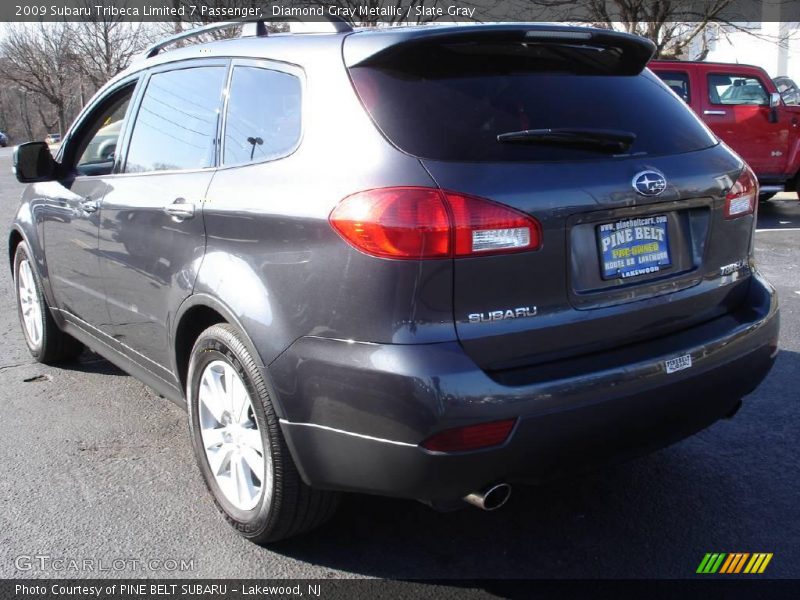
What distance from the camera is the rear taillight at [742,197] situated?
9.52ft

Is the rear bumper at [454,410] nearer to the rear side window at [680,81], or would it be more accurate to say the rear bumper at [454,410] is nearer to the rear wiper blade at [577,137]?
the rear wiper blade at [577,137]

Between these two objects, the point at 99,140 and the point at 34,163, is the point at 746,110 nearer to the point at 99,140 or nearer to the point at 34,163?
the point at 99,140

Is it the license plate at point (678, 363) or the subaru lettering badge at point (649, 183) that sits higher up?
the subaru lettering badge at point (649, 183)

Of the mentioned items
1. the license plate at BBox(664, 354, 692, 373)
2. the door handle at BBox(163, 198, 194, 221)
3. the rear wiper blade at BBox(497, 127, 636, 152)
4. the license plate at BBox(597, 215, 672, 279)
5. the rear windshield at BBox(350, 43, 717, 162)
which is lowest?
the license plate at BBox(664, 354, 692, 373)

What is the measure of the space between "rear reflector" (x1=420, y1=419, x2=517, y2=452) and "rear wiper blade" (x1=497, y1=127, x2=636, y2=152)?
33.8 inches

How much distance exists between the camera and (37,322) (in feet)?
16.4

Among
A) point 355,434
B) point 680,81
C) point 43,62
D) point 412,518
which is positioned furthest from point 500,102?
point 43,62

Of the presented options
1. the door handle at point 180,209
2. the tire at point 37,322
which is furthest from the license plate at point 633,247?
the tire at point 37,322

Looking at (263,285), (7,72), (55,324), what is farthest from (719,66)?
(7,72)

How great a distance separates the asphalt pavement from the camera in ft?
9.28

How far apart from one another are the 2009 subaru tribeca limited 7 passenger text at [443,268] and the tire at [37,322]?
196 cm

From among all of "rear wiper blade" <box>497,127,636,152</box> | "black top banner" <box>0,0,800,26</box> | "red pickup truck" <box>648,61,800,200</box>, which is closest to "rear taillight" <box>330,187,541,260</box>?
"rear wiper blade" <box>497,127,636,152</box>

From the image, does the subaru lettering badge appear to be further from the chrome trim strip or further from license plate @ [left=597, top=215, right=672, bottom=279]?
the chrome trim strip

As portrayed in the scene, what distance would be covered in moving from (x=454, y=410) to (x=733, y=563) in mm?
1270
